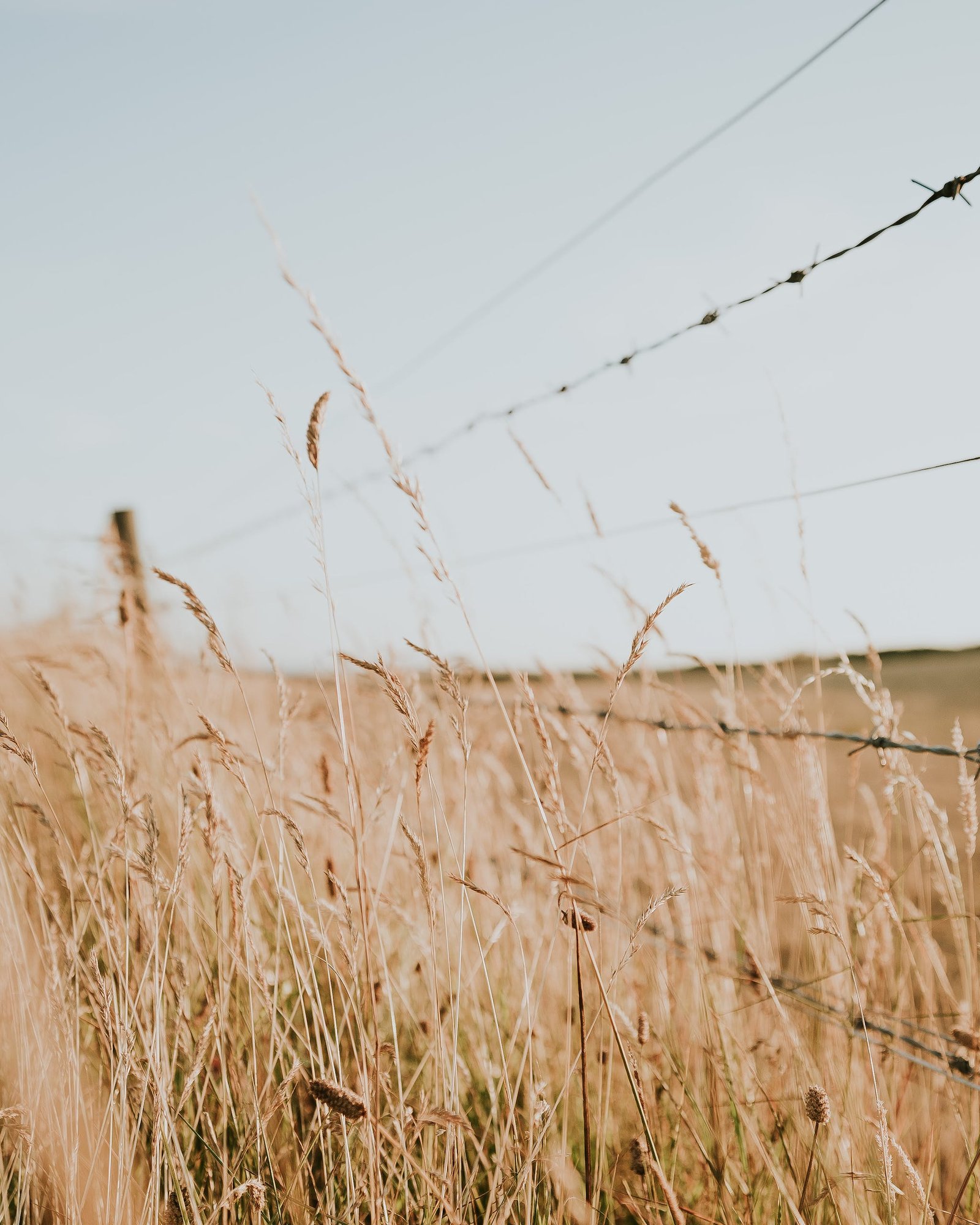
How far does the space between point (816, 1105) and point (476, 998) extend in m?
0.75

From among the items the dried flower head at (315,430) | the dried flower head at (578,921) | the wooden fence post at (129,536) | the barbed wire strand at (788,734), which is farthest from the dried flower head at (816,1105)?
the wooden fence post at (129,536)

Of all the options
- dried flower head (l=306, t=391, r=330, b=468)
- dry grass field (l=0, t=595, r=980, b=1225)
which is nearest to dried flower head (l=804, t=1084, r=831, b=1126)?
dry grass field (l=0, t=595, r=980, b=1225)

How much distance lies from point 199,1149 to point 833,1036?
1.25m

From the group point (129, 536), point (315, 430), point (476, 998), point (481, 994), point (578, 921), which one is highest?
point (129, 536)

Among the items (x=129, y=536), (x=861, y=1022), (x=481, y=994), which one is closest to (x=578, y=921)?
(x=861, y=1022)

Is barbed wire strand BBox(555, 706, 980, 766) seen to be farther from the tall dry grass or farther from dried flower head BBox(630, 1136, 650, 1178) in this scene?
dried flower head BBox(630, 1136, 650, 1178)

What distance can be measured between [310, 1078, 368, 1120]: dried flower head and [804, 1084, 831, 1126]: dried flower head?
22.7 inches

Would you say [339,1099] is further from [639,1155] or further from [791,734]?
[791,734]

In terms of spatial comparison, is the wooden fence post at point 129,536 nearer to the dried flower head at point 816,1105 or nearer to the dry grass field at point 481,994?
the dry grass field at point 481,994

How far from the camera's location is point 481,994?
74.7 inches

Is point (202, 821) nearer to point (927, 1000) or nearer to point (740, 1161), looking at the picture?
point (740, 1161)

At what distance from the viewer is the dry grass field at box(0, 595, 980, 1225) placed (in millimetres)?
1079

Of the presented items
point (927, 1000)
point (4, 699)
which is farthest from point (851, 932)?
point (4, 699)

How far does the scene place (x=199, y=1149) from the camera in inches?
55.7
